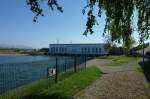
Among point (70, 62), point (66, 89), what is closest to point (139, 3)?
point (66, 89)

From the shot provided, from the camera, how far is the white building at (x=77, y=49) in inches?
4813

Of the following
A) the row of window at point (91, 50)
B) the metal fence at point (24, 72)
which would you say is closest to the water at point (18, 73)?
the metal fence at point (24, 72)

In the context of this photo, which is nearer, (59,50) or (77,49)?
(77,49)

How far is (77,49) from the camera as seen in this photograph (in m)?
127

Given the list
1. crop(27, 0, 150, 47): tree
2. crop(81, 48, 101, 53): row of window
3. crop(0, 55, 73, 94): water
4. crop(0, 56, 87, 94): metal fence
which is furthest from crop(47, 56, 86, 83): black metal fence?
crop(81, 48, 101, 53): row of window

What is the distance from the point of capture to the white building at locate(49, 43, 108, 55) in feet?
401

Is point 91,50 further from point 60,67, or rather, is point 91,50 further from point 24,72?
point 24,72

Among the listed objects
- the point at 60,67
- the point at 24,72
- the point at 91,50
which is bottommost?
the point at 60,67

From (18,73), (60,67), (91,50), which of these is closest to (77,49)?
(91,50)

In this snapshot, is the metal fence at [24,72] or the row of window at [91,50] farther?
the row of window at [91,50]

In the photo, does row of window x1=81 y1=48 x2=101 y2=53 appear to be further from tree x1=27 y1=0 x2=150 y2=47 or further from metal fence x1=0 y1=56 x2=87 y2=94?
tree x1=27 y1=0 x2=150 y2=47

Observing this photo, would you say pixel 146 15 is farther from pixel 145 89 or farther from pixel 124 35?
pixel 145 89

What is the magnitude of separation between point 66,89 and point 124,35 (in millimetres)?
3239

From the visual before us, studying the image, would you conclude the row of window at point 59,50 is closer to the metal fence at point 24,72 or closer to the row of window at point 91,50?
the row of window at point 91,50
